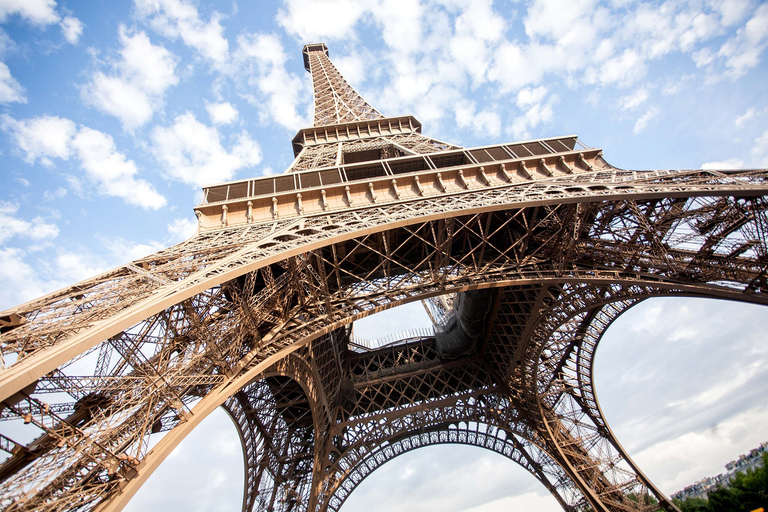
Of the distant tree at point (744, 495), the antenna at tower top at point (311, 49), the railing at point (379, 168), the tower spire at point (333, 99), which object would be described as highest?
the antenna at tower top at point (311, 49)

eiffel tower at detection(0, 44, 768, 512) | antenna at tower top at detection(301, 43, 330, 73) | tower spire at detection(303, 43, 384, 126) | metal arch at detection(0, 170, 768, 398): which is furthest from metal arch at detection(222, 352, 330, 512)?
antenna at tower top at detection(301, 43, 330, 73)

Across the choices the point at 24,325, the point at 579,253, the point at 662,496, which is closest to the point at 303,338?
the point at 24,325

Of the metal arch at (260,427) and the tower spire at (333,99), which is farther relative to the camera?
the tower spire at (333,99)

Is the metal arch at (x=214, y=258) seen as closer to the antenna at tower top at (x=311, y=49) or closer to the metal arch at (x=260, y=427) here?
the metal arch at (x=260, y=427)

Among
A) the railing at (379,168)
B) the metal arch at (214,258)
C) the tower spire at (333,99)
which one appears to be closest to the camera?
the metal arch at (214,258)

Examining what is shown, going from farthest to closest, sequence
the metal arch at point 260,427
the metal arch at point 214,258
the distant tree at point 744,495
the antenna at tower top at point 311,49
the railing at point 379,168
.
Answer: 1. the antenna at tower top at point 311,49
2. the distant tree at point 744,495
3. the metal arch at point 260,427
4. the railing at point 379,168
5. the metal arch at point 214,258

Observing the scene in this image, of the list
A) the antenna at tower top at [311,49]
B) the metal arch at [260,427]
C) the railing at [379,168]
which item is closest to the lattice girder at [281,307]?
the railing at [379,168]

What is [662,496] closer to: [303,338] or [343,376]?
[343,376]
